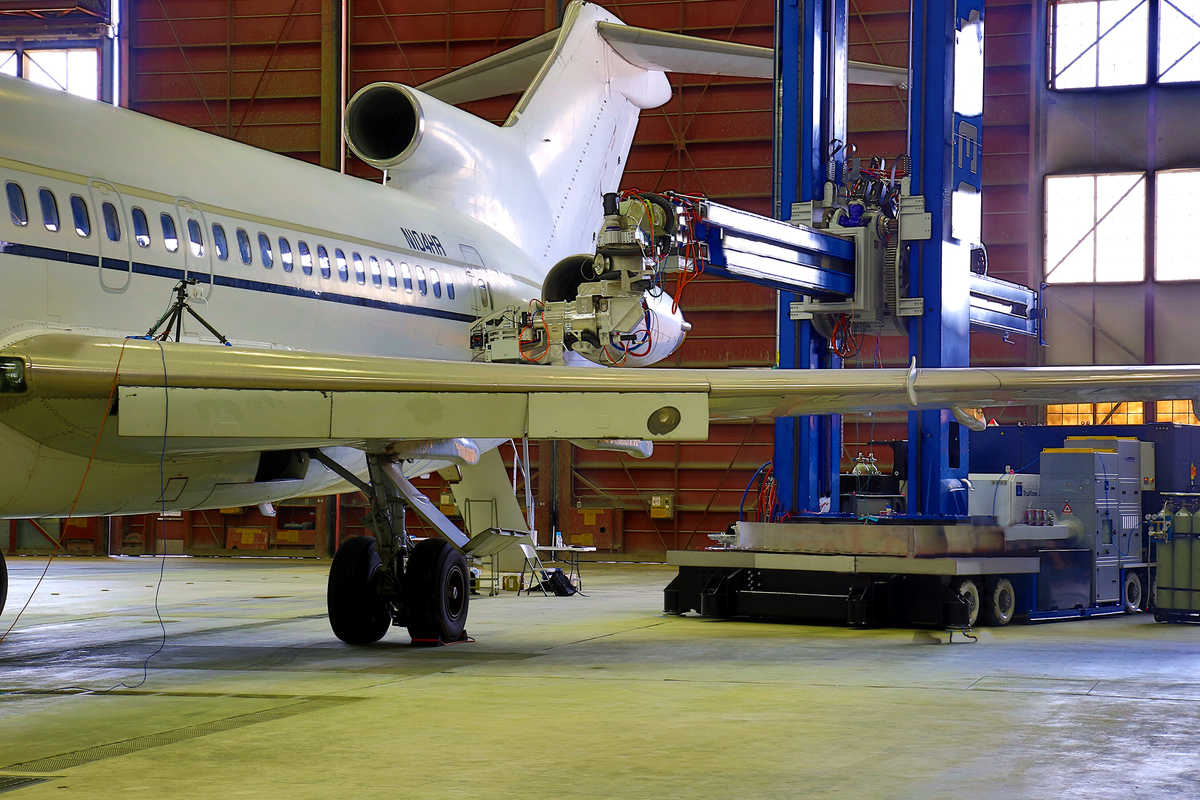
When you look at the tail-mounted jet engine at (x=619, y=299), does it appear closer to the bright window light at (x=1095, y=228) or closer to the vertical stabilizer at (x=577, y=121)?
the vertical stabilizer at (x=577, y=121)

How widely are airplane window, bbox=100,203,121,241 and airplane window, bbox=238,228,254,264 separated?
140cm

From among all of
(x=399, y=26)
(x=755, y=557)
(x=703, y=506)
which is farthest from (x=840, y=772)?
(x=399, y=26)

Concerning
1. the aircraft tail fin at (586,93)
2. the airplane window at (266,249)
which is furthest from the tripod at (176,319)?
the aircraft tail fin at (586,93)

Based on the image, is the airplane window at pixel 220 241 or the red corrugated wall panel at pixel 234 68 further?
the red corrugated wall panel at pixel 234 68

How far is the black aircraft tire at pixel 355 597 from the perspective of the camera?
44.3 ft

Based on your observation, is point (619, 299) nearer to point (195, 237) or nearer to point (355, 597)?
point (355, 597)

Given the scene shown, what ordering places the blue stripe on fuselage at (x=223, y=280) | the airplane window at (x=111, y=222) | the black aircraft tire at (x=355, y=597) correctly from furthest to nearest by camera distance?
the black aircraft tire at (x=355, y=597), the airplane window at (x=111, y=222), the blue stripe on fuselage at (x=223, y=280)

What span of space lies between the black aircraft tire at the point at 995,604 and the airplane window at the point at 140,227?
9.79m

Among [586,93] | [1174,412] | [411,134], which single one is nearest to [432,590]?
[411,134]

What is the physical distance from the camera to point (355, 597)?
1352cm

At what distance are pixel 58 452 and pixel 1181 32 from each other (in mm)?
25839

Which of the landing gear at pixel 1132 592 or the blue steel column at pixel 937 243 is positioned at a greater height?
the blue steel column at pixel 937 243

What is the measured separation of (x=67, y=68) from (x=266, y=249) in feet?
83.0

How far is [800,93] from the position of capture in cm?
1661
